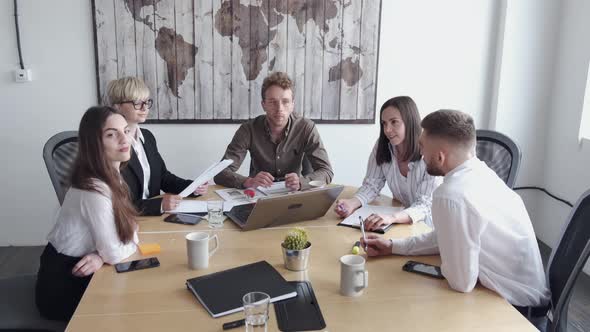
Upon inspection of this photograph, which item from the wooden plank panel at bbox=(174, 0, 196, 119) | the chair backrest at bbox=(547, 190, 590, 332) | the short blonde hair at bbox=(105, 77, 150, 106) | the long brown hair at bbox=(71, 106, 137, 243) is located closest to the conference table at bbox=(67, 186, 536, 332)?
the long brown hair at bbox=(71, 106, 137, 243)

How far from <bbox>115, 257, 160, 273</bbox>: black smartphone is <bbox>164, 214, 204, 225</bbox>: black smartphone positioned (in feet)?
1.26

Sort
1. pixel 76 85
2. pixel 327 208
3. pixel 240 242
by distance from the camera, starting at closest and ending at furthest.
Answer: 1. pixel 240 242
2. pixel 327 208
3. pixel 76 85

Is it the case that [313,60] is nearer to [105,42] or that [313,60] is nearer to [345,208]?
[105,42]

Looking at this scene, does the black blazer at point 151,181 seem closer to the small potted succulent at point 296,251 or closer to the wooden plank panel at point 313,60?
the small potted succulent at point 296,251

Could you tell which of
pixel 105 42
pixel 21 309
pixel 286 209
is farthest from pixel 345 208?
pixel 105 42

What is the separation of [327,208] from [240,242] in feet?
1.42

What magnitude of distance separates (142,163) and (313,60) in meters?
1.43

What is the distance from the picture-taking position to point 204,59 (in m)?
3.21

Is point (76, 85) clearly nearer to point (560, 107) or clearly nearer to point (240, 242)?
point (240, 242)

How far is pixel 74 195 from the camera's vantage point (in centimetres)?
158

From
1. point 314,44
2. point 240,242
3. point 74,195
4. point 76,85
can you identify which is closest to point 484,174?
point 240,242

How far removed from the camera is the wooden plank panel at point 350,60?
3.27 metres

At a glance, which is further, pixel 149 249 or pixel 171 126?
pixel 171 126

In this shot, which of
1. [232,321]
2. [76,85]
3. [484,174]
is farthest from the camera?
[76,85]
